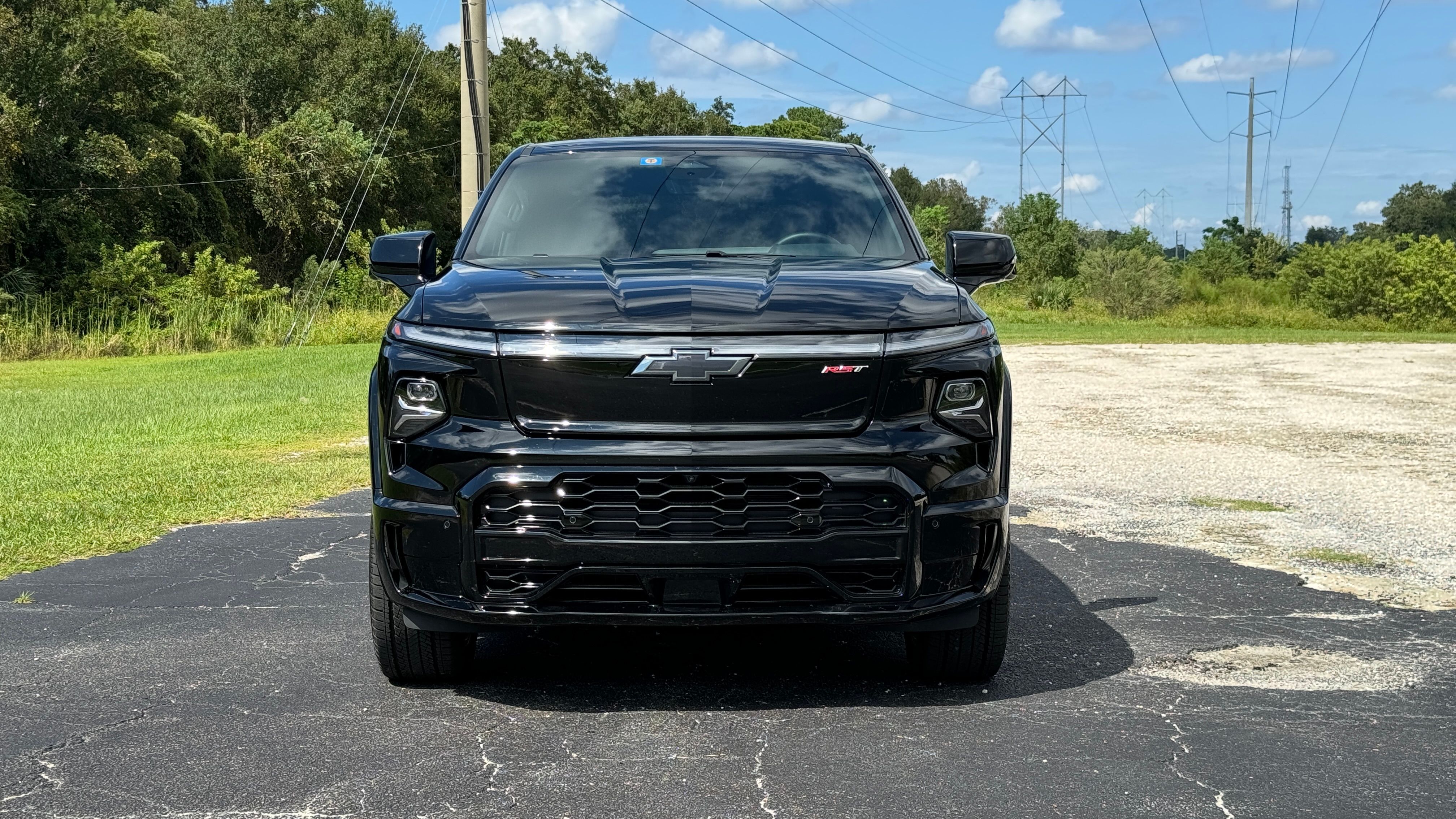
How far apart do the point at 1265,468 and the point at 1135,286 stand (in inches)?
1595

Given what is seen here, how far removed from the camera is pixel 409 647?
14.5 feet

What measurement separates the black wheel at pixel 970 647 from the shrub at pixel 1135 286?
144 ft

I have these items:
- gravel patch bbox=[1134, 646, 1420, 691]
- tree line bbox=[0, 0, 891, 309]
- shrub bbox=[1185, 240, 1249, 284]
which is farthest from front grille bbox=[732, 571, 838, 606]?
shrub bbox=[1185, 240, 1249, 284]

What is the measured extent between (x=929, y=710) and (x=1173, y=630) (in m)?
1.51

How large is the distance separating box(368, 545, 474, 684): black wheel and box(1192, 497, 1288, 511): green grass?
543 cm

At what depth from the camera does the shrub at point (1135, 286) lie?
1911 inches

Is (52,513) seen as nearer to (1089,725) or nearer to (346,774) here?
(346,774)

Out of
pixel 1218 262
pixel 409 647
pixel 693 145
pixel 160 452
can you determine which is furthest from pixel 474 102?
→ pixel 1218 262

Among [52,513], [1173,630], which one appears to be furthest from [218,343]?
[1173,630]

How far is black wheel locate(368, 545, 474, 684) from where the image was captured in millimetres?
4359

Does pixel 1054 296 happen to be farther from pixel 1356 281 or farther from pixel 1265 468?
pixel 1265 468

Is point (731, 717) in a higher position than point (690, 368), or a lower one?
lower

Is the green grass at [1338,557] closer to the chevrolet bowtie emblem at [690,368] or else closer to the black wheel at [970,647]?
the black wheel at [970,647]

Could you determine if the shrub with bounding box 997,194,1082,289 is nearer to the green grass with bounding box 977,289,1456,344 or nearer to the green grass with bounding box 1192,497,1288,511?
the green grass with bounding box 977,289,1456,344
